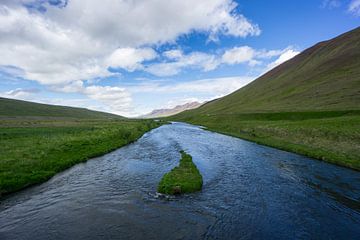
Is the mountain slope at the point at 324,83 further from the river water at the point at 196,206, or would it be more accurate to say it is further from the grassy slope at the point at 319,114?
the river water at the point at 196,206

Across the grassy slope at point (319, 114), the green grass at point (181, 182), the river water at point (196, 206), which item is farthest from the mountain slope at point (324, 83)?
the green grass at point (181, 182)

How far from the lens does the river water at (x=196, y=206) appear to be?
596 inches

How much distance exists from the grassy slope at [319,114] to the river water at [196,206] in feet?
31.8

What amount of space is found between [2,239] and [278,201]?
843 inches

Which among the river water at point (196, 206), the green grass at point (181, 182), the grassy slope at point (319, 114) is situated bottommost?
the river water at point (196, 206)

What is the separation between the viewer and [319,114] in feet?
230

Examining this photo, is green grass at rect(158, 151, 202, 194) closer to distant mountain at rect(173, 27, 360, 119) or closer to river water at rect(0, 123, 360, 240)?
river water at rect(0, 123, 360, 240)

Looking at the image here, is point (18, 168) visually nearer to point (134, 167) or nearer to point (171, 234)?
point (134, 167)

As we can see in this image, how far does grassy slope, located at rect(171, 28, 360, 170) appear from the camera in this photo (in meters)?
38.3

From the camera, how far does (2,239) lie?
14.2 metres

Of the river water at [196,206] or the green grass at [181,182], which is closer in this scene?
the river water at [196,206]

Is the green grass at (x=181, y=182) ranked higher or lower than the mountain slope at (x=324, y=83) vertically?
lower

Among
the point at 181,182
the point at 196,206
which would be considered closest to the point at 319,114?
the point at 181,182

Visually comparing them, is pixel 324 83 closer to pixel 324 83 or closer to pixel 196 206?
pixel 324 83
